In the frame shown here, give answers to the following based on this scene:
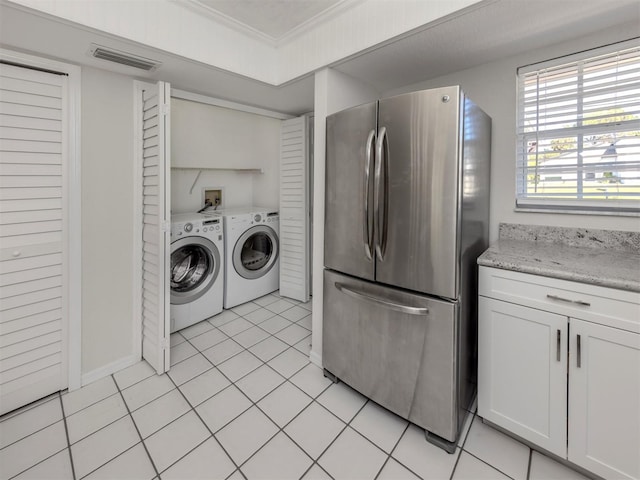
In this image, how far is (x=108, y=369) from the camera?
209cm

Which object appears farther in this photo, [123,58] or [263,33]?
[263,33]

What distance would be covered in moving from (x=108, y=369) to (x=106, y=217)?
1069mm

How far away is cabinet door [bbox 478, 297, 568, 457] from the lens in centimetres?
134

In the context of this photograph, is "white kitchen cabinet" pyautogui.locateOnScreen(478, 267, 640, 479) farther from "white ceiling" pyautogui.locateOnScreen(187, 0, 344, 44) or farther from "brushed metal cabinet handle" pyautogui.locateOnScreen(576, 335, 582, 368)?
"white ceiling" pyautogui.locateOnScreen(187, 0, 344, 44)

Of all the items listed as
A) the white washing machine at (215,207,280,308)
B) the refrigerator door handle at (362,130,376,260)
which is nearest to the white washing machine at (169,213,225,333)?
the white washing machine at (215,207,280,308)

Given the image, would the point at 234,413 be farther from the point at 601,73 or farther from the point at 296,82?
the point at 601,73

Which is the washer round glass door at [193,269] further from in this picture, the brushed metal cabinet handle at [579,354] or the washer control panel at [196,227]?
the brushed metal cabinet handle at [579,354]

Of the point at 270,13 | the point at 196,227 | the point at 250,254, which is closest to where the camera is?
the point at 270,13

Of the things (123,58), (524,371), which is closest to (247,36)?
(123,58)

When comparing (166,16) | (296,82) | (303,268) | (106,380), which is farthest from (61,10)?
(303,268)

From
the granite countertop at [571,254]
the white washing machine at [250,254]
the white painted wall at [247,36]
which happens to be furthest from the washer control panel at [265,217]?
the granite countertop at [571,254]

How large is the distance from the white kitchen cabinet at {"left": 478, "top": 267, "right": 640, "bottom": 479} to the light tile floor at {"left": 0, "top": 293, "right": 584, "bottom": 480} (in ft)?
0.63

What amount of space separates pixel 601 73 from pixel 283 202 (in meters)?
2.69

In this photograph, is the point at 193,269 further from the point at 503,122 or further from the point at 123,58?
the point at 503,122
